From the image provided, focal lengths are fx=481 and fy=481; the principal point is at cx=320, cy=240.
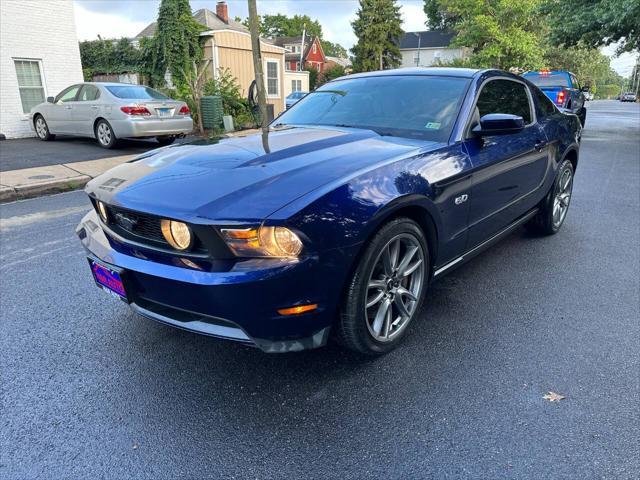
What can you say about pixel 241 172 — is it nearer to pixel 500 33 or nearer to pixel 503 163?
pixel 503 163

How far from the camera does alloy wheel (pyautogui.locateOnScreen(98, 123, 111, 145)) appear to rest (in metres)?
10.6

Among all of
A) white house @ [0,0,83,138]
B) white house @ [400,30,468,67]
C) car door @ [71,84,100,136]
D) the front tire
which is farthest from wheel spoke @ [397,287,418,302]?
white house @ [400,30,468,67]

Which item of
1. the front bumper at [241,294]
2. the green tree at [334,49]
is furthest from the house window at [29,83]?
the green tree at [334,49]

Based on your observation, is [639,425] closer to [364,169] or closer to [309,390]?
[309,390]

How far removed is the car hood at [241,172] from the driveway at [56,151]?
720 centimetres

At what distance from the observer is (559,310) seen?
133 inches

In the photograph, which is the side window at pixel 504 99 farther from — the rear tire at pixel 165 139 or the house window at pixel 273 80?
the house window at pixel 273 80

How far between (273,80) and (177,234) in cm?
2192

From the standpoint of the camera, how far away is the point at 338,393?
248 centimetres

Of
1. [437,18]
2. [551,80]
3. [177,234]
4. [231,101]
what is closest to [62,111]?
[231,101]

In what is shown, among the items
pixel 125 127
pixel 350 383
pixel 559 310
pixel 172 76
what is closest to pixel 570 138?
pixel 559 310

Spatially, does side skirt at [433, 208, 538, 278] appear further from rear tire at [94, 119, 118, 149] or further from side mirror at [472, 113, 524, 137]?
rear tire at [94, 119, 118, 149]

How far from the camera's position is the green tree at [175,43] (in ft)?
53.5

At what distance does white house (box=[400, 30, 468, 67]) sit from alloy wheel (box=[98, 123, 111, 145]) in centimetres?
5719
